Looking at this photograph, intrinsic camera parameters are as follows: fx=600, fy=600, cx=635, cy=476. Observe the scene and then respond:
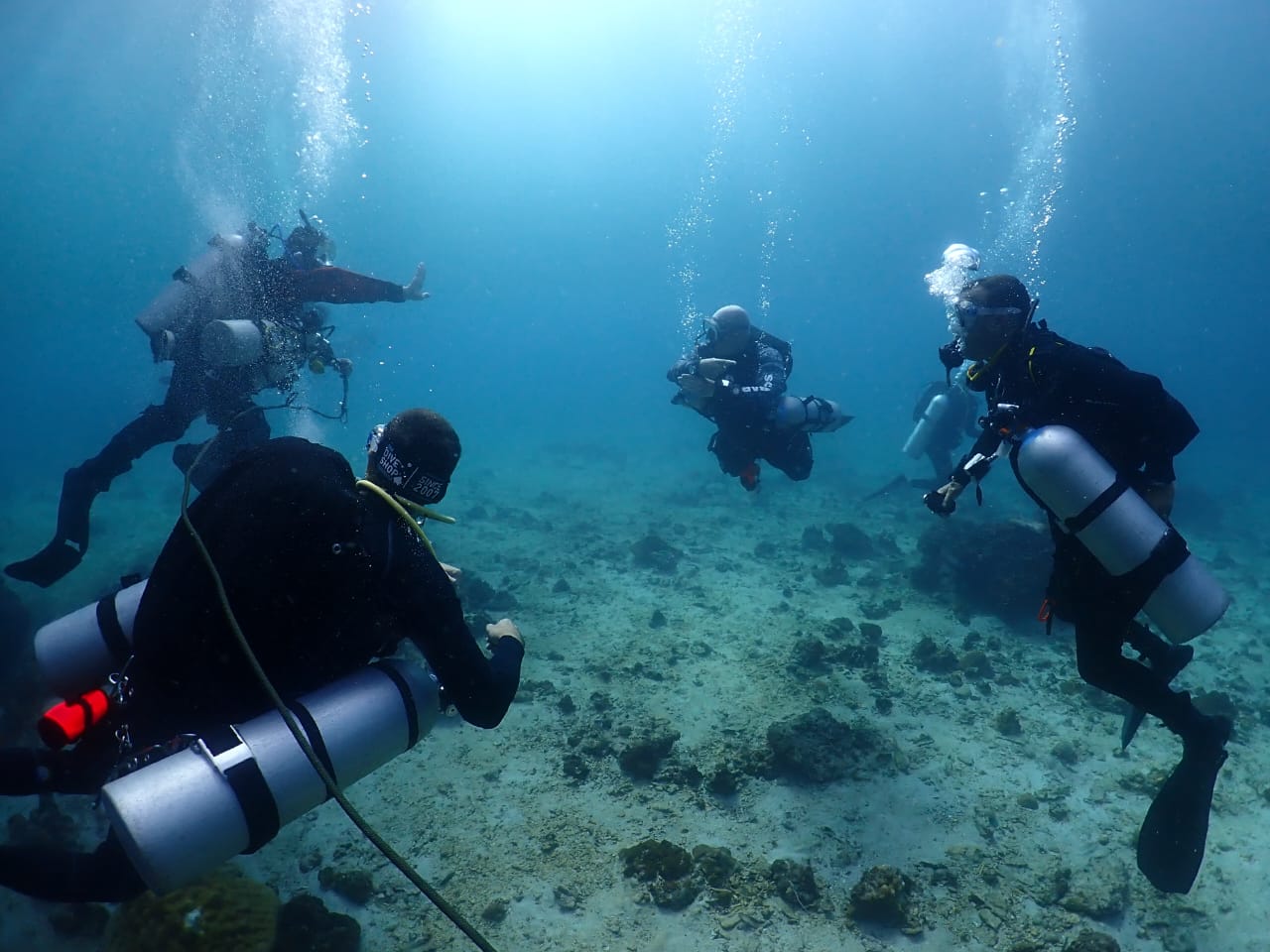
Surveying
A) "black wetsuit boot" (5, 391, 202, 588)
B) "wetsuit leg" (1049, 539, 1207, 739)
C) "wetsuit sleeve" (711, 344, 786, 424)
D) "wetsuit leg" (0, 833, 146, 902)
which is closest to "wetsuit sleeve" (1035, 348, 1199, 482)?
"wetsuit leg" (1049, 539, 1207, 739)

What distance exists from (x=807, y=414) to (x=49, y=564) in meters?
10.2

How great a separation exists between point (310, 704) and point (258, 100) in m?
72.7

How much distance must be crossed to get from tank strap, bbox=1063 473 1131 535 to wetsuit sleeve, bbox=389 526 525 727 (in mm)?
3871

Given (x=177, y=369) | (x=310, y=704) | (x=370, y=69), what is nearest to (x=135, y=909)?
(x=310, y=704)

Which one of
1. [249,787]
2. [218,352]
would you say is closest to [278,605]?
[249,787]

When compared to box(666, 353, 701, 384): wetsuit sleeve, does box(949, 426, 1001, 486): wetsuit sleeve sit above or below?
above

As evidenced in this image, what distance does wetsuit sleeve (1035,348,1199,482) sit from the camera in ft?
13.5

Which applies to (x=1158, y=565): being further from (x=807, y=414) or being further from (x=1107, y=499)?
(x=807, y=414)

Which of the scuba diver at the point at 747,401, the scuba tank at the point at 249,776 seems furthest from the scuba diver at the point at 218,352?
the scuba tank at the point at 249,776

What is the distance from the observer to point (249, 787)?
8.39 ft

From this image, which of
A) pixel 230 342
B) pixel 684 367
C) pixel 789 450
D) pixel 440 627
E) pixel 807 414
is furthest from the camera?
pixel 684 367

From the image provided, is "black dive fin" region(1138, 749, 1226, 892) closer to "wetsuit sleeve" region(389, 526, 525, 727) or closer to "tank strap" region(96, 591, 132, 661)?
"wetsuit sleeve" region(389, 526, 525, 727)

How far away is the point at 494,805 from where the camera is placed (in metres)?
5.95

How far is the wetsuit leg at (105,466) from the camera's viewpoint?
7488mm
